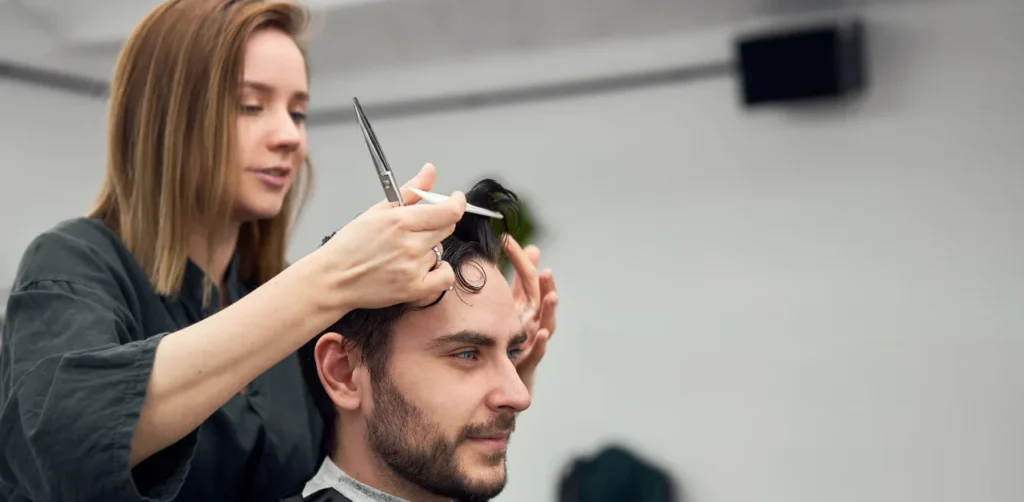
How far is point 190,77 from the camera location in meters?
1.61

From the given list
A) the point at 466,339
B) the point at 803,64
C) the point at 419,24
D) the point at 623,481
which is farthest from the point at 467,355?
the point at 419,24

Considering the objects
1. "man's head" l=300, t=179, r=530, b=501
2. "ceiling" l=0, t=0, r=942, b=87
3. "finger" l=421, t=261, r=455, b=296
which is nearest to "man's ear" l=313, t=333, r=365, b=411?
"man's head" l=300, t=179, r=530, b=501

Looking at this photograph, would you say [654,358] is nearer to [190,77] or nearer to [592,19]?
[592,19]

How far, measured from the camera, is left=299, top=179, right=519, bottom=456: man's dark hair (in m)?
1.57

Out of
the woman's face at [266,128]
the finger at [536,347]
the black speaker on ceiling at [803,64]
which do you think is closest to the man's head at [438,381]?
the finger at [536,347]

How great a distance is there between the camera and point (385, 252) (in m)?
1.14

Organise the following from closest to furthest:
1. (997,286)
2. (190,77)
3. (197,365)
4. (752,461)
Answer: (197,365) → (190,77) → (997,286) → (752,461)

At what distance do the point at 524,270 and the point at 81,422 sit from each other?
0.78 m

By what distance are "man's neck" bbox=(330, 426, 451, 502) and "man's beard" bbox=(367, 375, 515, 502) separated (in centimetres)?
2

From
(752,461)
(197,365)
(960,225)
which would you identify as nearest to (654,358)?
(752,461)

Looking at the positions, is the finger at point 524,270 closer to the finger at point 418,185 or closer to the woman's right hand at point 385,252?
the finger at point 418,185

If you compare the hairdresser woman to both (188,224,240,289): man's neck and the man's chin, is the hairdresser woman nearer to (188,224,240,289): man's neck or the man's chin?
(188,224,240,289): man's neck

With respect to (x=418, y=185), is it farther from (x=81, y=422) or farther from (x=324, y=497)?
(x=324, y=497)

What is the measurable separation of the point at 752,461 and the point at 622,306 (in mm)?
827
